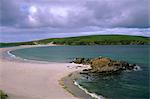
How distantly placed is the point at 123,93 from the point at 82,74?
13.6 meters

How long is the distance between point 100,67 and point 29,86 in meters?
16.1

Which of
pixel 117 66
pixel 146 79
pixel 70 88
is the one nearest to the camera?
pixel 70 88

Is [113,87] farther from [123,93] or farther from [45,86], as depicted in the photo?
[45,86]

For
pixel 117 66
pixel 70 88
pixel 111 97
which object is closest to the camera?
pixel 111 97

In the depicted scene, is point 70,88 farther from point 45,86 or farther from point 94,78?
point 94,78

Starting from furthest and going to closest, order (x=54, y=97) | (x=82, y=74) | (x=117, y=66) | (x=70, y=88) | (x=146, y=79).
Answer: (x=117, y=66)
(x=82, y=74)
(x=146, y=79)
(x=70, y=88)
(x=54, y=97)

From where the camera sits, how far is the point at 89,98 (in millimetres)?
24859

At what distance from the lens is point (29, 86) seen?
2903 centimetres

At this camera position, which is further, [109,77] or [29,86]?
[109,77]

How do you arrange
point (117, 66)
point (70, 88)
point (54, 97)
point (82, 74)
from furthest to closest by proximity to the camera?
point (117, 66), point (82, 74), point (70, 88), point (54, 97)

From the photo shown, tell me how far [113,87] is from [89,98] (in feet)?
19.8

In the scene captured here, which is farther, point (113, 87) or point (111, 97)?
point (113, 87)

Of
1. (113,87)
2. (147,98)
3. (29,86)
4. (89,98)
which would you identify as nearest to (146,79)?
(113,87)

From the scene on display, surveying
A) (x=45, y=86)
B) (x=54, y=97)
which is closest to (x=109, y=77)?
(x=45, y=86)
